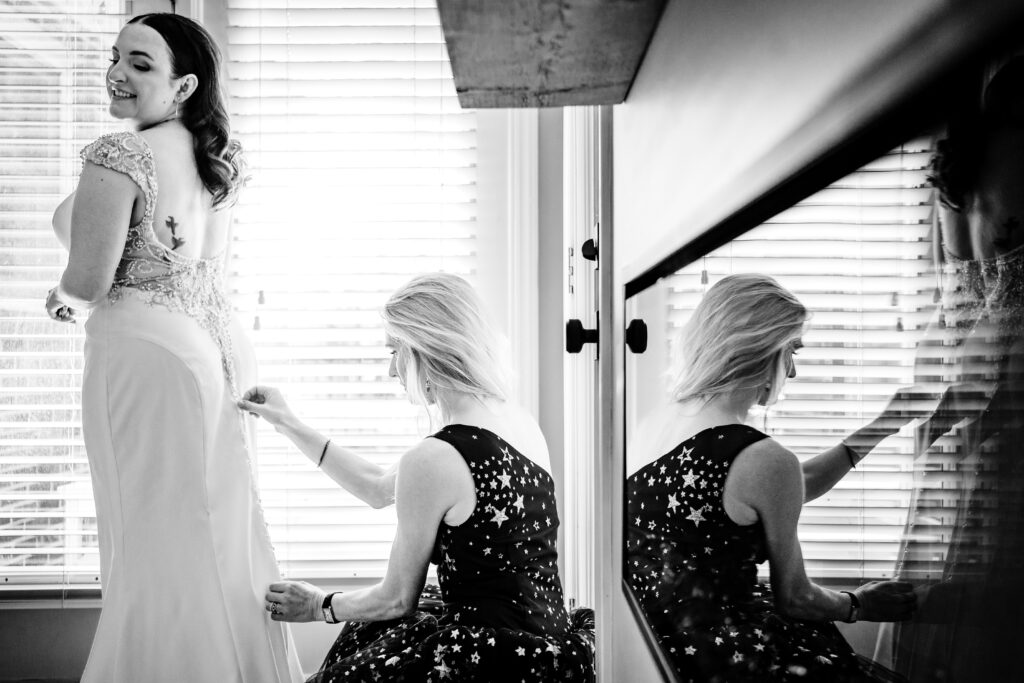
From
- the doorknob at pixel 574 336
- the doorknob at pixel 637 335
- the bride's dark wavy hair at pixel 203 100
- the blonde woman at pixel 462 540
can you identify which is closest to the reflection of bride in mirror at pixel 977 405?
the doorknob at pixel 637 335

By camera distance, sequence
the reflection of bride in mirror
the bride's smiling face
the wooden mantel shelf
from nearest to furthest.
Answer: the reflection of bride in mirror → the wooden mantel shelf → the bride's smiling face

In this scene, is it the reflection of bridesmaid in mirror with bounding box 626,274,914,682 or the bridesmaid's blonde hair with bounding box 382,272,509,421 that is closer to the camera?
the reflection of bridesmaid in mirror with bounding box 626,274,914,682

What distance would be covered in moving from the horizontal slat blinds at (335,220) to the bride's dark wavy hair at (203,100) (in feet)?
1.98

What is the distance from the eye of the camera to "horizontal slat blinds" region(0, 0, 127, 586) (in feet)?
7.23

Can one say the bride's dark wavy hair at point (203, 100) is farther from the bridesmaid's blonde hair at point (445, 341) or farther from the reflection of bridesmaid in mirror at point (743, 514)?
the reflection of bridesmaid in mirror at point (743, 514)

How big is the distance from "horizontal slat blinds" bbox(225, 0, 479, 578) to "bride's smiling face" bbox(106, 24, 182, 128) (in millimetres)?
680

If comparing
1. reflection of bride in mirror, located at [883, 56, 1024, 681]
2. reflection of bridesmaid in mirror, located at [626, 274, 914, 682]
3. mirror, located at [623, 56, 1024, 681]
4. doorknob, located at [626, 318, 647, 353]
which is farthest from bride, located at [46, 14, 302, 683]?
reflection of bride in mirror, located at [883, 56, 1024, 681]

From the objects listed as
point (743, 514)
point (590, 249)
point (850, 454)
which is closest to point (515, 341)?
point (590, 249)

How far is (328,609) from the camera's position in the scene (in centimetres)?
139

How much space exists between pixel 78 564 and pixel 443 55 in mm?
1954

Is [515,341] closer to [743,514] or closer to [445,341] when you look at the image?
[445,341]

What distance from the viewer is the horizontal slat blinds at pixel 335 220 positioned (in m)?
2.21

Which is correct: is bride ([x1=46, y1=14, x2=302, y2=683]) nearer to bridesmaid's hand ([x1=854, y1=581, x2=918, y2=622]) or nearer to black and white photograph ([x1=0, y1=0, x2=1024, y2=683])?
black and white photograph ([x1=0, y1=0, x2=1024, y2=683])

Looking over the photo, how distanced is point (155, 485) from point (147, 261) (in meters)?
0.45
